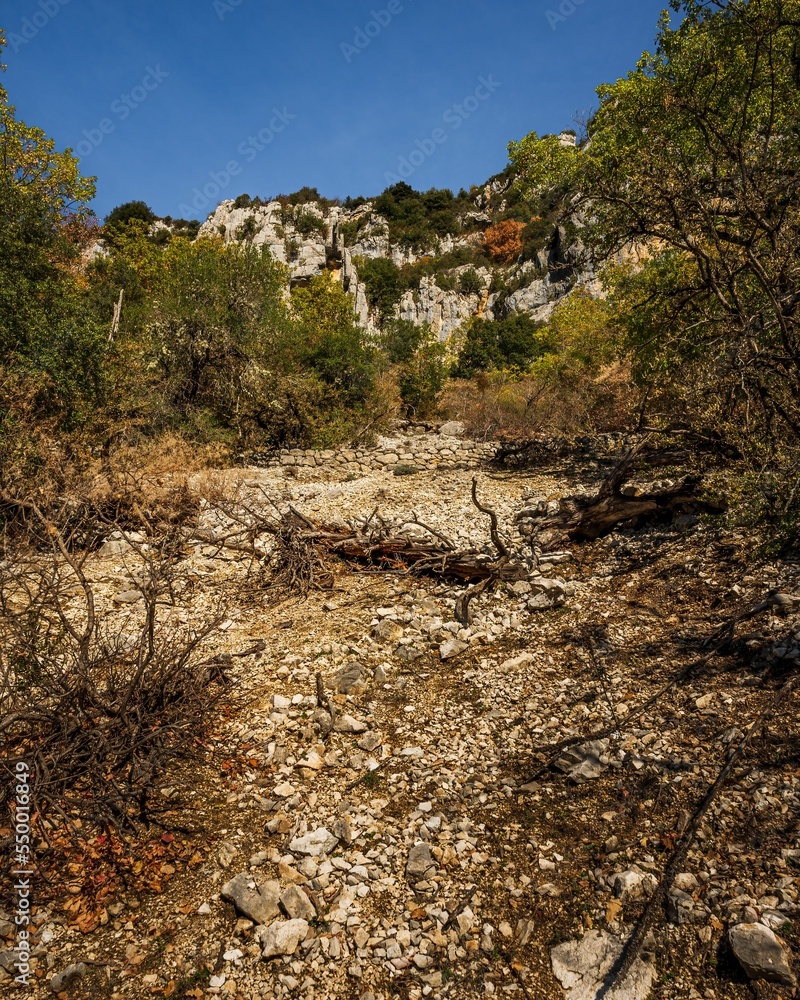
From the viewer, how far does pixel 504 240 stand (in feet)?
165

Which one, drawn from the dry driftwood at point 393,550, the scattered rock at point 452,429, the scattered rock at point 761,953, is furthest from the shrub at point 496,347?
the scattered rock at point 761,953

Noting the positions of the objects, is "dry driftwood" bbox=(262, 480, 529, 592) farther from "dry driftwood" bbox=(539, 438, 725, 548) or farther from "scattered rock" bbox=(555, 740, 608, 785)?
"scattered rock" bbox=(555, 740, 608, 785)

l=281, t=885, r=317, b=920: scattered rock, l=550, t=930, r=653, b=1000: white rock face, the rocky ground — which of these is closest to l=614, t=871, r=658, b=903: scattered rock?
the rocky ground

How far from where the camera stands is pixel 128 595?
5.66 meters

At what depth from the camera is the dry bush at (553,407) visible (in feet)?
42.5

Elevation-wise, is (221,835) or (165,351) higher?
(165,351)

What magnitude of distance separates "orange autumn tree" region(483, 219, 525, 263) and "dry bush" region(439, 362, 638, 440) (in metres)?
36.1

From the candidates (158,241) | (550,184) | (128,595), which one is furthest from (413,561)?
(158,241)

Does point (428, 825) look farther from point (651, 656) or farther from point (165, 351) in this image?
point (165, 351)

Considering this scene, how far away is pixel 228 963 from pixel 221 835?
681mm

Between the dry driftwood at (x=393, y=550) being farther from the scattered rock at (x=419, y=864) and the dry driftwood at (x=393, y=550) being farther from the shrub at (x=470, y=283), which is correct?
the shrub at (x=470, y=283)

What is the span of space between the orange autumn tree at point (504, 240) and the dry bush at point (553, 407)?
36.1m

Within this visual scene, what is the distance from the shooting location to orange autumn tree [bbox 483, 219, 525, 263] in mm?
49059

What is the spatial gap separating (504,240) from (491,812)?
5480 centimetres
